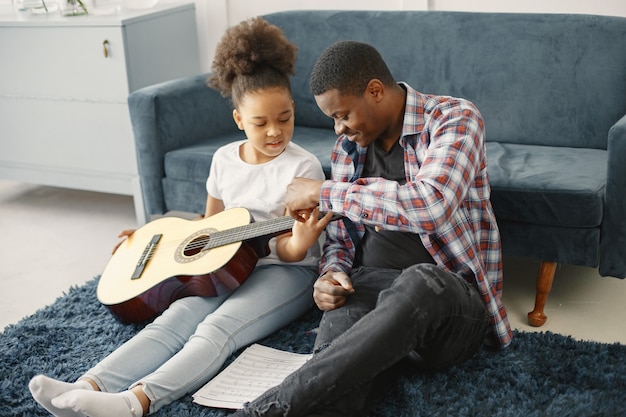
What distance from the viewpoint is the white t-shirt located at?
205 cm

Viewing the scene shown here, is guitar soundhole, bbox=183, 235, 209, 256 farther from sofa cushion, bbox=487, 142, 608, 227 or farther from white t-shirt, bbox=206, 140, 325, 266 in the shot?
Answer: sofa cushion, bbox=487, 142, 608, 227

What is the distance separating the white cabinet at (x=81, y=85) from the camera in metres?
2.93

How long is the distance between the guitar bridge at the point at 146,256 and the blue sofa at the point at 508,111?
1.50ft

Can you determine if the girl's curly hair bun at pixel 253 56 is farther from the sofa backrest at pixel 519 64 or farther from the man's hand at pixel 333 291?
the sofa backrest at pixel 519 64

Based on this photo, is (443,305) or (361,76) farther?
(361,76)

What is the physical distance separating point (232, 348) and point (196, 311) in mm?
155

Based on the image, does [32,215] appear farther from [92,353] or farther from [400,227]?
[400,227]

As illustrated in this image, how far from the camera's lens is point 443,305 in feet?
5.16

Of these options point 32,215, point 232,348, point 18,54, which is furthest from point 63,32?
point 232,348

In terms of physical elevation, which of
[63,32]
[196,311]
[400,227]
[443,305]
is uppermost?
[63,32]

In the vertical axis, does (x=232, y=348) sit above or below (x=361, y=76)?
below

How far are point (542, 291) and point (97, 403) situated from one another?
1204 millimetres

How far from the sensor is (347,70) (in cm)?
169

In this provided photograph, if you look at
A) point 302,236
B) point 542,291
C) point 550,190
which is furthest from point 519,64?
point 302,236
